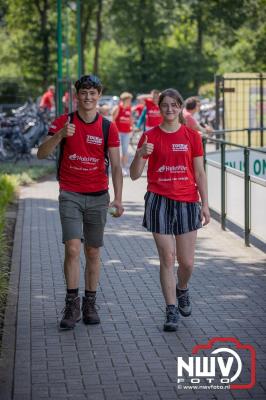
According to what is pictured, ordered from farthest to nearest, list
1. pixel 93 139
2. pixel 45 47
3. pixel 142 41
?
1. pixel 142 41
2. pixel 45 47
3. pixel 93 139

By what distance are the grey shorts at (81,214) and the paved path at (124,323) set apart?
0.70 m

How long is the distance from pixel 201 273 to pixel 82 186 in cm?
296

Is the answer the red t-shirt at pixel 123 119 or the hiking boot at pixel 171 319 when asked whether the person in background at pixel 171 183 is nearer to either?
the hiking boot at pixel 171 319

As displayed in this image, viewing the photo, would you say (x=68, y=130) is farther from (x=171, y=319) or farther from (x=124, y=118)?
(x=124, y=118)

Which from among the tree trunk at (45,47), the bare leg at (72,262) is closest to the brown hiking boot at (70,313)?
the bare leg at (72,262)

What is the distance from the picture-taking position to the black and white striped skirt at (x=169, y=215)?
786 centimetres

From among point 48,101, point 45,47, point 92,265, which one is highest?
point 45,47

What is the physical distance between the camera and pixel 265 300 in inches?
356

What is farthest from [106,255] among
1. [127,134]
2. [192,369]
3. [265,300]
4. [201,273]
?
[127,134]

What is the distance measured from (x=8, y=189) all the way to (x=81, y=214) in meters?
8.13

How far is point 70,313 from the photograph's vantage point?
7.88 m

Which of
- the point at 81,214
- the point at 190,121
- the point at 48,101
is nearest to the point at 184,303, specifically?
the point at 81,214

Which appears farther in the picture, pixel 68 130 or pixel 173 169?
pixel 173 169

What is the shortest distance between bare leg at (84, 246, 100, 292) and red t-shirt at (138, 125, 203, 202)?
653mm
